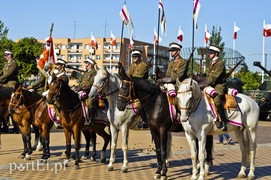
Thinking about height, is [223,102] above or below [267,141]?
above

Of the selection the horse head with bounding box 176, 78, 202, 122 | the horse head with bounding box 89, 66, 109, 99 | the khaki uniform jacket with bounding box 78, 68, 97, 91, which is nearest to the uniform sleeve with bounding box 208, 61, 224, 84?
the horse head with bounding box 176, 78, 202, 122

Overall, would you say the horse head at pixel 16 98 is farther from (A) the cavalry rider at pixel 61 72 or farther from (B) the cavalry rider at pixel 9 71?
(B) the cavalry rider at pixel 9 71

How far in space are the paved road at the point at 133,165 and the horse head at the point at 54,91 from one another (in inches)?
73.7

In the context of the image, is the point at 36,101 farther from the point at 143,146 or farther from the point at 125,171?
the point at 143,146

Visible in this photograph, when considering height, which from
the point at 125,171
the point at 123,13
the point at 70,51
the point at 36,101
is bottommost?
the point at 125,171

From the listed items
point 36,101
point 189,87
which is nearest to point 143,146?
point 36,101

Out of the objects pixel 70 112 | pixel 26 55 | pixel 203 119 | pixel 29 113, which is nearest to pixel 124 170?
pixel 70 112

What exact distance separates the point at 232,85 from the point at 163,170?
70.6ft

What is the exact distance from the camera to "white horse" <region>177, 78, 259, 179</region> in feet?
34.8

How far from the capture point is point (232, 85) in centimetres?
3212

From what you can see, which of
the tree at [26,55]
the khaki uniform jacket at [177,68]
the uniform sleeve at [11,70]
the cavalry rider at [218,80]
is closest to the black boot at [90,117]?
the khaki uniform jacket at [177,68]

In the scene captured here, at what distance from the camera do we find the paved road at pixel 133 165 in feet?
39.3

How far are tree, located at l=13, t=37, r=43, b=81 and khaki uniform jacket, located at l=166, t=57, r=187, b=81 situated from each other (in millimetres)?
51047

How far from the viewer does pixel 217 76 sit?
1175cm
